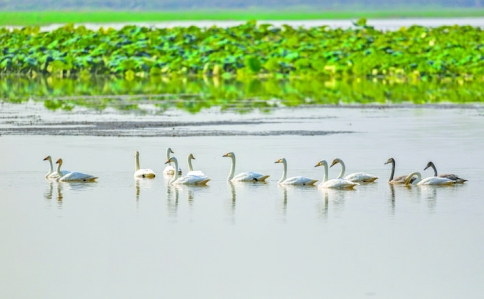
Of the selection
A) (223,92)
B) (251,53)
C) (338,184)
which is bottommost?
(338,184)

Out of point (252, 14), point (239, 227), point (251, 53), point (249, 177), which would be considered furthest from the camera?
point (252, 14)

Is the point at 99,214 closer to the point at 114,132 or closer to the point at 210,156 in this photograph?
the point at 210,156

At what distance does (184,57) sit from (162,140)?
3084cm

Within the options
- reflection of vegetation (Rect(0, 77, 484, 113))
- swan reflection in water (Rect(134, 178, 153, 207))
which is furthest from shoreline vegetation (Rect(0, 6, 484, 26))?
swan reflection in water (Rect(134, 178, 153, 207))

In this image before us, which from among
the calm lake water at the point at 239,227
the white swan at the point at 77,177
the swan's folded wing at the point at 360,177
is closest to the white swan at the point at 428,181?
the calm lake water at the point at 239,227

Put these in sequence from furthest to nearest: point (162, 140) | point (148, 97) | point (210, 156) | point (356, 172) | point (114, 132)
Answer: point (148, 97) < point (114, 132) < point (162, 140) < point (210, 156) < point (356, 172)

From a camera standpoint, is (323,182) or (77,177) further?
(77,177)

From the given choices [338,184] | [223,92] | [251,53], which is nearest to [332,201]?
[338,184]

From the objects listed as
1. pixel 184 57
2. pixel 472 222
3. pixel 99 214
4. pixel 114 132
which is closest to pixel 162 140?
pixel 114 132

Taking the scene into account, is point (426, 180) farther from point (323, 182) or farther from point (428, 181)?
point (323, 182)

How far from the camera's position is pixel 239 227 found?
13156mm

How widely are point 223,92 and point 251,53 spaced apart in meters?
15.6

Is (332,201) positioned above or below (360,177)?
below

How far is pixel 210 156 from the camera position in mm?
19766
